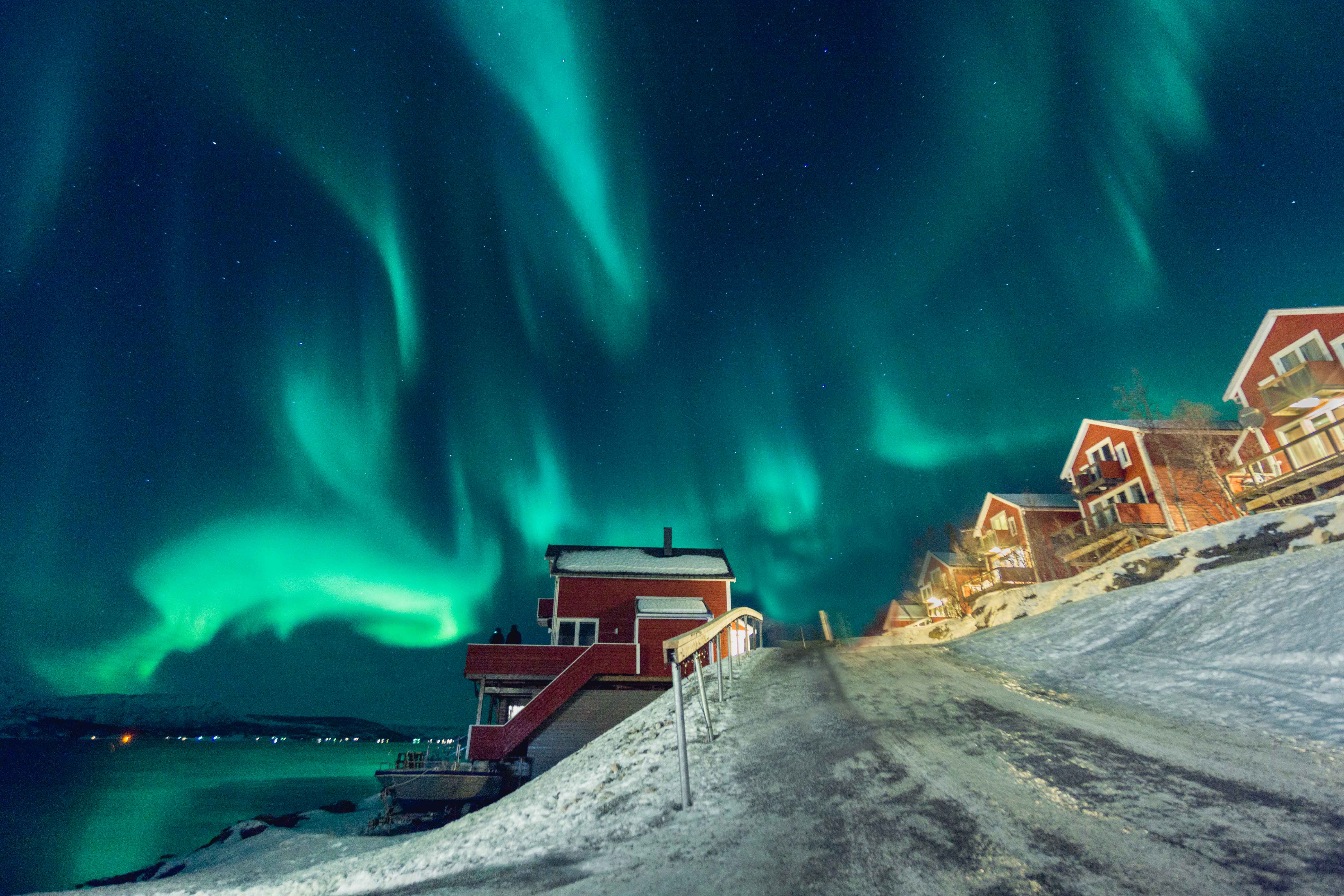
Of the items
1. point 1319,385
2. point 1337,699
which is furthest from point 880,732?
point 1319,385

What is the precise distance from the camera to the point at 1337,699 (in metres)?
6.70

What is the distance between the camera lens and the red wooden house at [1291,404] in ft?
73.0

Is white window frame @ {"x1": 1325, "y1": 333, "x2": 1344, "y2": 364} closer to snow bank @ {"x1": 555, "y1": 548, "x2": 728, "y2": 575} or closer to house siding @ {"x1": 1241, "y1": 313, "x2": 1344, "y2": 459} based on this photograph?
house siding @ {"x1": 1241, "y1": 313, "x2": 1344, "y2": 459}

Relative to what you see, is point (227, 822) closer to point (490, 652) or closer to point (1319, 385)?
point (490, 652)

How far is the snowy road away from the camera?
3498 mm

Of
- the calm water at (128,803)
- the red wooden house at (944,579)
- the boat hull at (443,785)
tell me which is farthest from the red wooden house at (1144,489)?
the calm water at (128,803)

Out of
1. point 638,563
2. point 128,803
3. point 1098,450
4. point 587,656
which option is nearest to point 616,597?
point 638,563

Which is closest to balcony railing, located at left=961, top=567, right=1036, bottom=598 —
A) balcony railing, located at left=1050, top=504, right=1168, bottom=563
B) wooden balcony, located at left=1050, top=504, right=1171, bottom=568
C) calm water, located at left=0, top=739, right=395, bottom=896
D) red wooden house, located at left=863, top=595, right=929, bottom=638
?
wooden balcony, located at left=1050, top=504, right=1171, bottom=568

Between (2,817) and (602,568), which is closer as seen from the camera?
(602,568)

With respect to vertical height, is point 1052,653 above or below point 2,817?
above

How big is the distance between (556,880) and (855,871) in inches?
88.8

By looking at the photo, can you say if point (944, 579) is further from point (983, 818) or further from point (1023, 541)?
point (983, 818)

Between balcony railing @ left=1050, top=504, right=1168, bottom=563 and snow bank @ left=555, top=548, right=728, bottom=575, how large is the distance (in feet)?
67.3

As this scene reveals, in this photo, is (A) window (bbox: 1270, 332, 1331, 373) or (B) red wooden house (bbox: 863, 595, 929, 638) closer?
(A) window (bbox: 1270, 332, 1331, 373)
